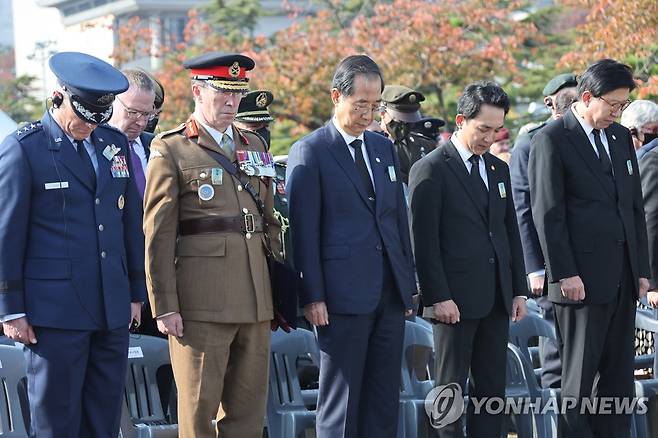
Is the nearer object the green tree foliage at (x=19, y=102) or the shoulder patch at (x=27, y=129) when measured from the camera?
the shoulder patch at (x=27, y=129)

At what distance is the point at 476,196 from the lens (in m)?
5.98

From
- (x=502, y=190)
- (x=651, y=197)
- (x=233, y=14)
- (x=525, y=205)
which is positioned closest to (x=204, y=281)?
(x=502, y=190)

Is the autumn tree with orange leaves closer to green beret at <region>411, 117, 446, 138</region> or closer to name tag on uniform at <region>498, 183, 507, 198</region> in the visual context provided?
green beret at <region>411, 117, 446, 138</region>

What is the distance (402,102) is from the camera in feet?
27.4

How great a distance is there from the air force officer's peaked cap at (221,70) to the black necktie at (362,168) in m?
0.68

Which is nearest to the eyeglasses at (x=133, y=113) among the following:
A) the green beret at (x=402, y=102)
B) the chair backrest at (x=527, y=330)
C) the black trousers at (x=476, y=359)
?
the black trousers at (x=476, y=359)

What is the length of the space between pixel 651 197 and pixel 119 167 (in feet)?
10.7

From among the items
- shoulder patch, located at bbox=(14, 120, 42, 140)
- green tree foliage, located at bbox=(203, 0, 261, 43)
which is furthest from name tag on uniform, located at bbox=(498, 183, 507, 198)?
green tree foliage, located at bbox=(203, 0, 261, 43)

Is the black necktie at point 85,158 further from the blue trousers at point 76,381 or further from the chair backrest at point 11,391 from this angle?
the chair backrest at point 11,391

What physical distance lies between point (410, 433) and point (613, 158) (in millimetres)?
1659

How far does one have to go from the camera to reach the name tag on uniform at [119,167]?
512 cm

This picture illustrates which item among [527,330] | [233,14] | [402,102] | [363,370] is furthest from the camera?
[233,14]

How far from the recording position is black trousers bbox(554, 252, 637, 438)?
6.22 m

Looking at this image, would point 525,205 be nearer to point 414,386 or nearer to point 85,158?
point 414,386
